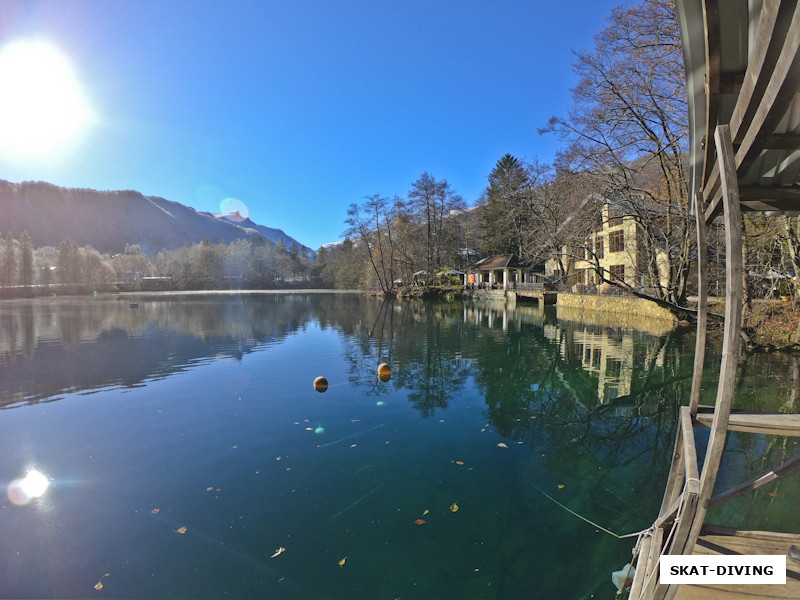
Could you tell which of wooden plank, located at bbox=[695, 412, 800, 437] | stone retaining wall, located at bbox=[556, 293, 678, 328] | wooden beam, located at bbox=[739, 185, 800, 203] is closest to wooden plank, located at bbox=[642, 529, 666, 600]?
wooden plank, located at bbox=[695, 412, 800, 437]

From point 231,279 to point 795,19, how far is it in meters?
105

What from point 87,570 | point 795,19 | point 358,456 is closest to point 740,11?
point 795,19

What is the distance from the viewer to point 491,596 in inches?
133

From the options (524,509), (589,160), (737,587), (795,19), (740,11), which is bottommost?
(524,509)

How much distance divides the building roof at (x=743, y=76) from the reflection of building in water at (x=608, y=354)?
7.04 meters

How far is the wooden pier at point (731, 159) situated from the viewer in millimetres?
1938

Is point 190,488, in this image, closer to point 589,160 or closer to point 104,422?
point 104,422

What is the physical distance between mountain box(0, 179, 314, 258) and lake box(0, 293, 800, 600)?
13202 centimetres

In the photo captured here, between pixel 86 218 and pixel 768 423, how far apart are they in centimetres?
20412

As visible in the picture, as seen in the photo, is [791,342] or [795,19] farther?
[791,342]

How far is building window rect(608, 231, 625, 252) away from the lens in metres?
29.4

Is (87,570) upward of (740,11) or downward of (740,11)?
downward

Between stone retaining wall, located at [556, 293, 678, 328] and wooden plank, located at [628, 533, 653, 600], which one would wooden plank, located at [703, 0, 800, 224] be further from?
stone retaining wall, located at [556, 293, 678, 328]

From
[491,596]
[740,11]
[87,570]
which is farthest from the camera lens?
[87,570]
